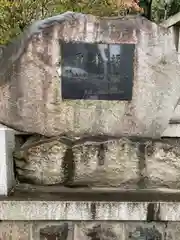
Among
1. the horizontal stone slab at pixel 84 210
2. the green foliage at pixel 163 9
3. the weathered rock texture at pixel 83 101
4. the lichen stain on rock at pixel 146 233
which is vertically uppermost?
the green foliage at pixel 163 9

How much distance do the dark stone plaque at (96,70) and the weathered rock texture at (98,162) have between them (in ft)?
1.24

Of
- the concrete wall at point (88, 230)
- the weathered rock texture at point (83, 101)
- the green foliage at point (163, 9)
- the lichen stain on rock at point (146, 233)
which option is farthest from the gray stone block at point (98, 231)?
the green foliage at point (163, 9)

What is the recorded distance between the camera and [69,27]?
10.0 ft

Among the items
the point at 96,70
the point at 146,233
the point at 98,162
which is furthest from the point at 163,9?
the point at 146,233

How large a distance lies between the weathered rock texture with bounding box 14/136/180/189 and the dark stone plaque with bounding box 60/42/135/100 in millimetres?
378

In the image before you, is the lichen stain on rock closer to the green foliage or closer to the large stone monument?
the large stone monument

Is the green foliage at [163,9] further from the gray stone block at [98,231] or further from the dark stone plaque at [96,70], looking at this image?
the gray stone block at [98,231]

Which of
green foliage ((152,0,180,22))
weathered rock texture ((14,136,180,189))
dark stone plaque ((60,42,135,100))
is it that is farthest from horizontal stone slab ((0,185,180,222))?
green foliage ((152,0,180,22))

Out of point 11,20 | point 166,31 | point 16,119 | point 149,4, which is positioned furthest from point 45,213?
point 149,4

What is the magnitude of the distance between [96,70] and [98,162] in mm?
729

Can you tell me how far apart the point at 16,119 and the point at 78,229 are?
1.01 meters

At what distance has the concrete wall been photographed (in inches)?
108

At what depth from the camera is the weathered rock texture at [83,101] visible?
306 cm

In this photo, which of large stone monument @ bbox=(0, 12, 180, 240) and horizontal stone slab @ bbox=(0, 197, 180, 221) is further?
large stone monument @ bbox=(0, 12, 180, 240)
